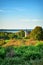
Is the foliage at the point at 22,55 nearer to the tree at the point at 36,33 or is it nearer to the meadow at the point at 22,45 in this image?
the meadow at the point at 22,45

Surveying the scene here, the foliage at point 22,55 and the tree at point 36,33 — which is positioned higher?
the tree at point 36,33

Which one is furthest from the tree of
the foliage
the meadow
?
the foliage

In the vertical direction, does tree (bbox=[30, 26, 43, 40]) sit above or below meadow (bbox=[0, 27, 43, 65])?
above

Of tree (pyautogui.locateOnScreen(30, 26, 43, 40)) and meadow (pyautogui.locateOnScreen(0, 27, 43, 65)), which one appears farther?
tree (pyautogui.locateOnScreen(30, 26, 43, 40))

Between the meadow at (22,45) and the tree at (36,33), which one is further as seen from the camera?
the tree at (36,33)

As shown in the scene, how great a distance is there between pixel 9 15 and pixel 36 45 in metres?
0.86

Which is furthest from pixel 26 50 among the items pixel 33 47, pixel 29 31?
pixel 29 31

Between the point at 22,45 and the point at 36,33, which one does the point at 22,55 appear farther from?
the point at 36,33

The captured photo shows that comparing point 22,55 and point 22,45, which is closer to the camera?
point 22,55

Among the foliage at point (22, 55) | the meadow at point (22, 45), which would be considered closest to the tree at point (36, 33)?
the meadow at point (22, 45)

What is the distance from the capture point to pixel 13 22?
161 inches

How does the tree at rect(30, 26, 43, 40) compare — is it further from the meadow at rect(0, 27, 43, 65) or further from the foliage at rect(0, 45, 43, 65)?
the foliage at rect(0, 45, 43, 65)

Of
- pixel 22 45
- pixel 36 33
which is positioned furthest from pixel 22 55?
pixel 36 33

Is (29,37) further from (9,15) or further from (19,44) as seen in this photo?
(9,15)
